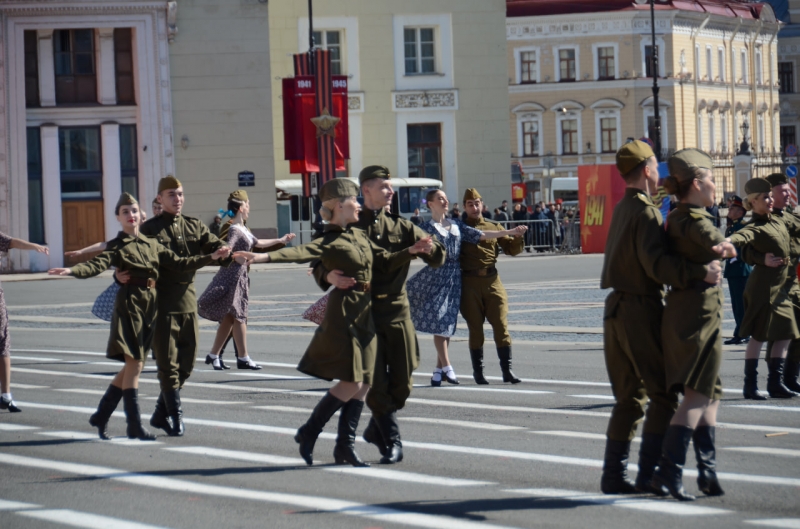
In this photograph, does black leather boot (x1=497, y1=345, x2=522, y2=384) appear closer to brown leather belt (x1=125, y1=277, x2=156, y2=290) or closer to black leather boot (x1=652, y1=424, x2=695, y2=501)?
brown leather belt (x1=125, y1=277, x2=156, y2=290)

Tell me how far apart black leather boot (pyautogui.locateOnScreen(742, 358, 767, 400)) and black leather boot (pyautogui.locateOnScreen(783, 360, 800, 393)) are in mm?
491

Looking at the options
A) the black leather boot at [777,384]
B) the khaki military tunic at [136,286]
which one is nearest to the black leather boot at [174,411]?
the khaki military tunic at [136,286]

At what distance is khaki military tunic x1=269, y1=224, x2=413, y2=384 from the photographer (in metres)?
8.52

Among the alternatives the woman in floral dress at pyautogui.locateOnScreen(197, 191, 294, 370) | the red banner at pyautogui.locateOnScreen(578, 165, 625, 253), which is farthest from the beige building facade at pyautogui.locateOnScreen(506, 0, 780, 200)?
the woman in floral dress at pyautogui.locateOnScreen(197, 191, 294, 370)

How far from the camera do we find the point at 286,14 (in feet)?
170

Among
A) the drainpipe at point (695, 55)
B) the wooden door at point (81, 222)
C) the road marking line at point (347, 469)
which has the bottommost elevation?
the road marking line at point (347, 469)

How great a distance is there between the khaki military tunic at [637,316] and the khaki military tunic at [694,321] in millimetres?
73

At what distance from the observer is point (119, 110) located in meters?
43.8

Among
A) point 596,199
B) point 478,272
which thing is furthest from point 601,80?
point 478,272

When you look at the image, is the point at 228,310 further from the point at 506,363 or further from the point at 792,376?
the point at 792,376

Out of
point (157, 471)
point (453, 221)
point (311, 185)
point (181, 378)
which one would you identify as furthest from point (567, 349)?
point (311, 185)

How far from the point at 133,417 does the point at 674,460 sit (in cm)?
452

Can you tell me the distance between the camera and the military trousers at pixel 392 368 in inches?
345

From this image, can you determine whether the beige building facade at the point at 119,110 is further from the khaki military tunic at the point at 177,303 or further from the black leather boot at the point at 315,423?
the black leather boot at the point at 315,423
